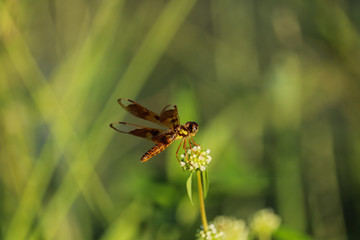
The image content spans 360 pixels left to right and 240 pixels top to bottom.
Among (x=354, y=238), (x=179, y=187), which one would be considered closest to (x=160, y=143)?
(x=179, y=187)

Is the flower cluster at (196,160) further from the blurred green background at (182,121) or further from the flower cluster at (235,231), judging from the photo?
the blurred green background at (182,121)

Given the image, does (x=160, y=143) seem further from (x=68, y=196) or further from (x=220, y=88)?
(x=220, y=88)

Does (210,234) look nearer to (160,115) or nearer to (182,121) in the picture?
(160,115)

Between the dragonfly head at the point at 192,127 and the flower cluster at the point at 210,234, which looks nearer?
the flower cluster at the point at 210,234

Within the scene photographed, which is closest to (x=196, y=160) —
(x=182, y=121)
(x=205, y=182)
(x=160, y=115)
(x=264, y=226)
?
(x=205, y=182)

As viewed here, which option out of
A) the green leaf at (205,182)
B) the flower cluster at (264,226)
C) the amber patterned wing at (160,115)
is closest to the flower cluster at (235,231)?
the flower cluster at (264,226)

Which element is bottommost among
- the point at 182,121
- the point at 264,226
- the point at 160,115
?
the point at 264,226
